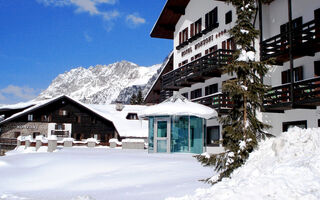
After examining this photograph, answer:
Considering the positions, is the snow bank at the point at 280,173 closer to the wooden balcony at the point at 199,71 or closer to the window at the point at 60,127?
the wooden balcony at the point at 199,71

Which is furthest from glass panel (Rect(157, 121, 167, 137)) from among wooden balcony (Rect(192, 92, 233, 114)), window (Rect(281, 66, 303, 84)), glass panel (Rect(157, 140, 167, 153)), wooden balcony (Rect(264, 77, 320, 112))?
window (Rect(281, 66, 303, 84))

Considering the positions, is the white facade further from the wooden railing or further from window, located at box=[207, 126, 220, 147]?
the wooden railing

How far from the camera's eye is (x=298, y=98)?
17719 millimetres

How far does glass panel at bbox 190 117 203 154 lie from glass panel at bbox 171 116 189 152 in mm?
328

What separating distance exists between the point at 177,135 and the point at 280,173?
49.5 ft

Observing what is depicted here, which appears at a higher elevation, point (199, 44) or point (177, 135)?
point (199, 44)

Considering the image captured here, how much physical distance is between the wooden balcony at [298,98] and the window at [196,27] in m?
12.1

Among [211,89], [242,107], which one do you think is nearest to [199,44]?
[211,89]

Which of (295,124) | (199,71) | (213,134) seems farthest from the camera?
(213,134)

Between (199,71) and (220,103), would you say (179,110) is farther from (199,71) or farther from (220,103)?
(199,71)

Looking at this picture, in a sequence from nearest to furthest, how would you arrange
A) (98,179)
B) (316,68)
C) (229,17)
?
1. (98,179)
2. (316,68)
3. (229,17)

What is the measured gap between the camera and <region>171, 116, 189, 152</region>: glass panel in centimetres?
2202

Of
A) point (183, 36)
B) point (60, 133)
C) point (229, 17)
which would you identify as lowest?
point (60, 133)

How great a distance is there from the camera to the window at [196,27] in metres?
29.9
